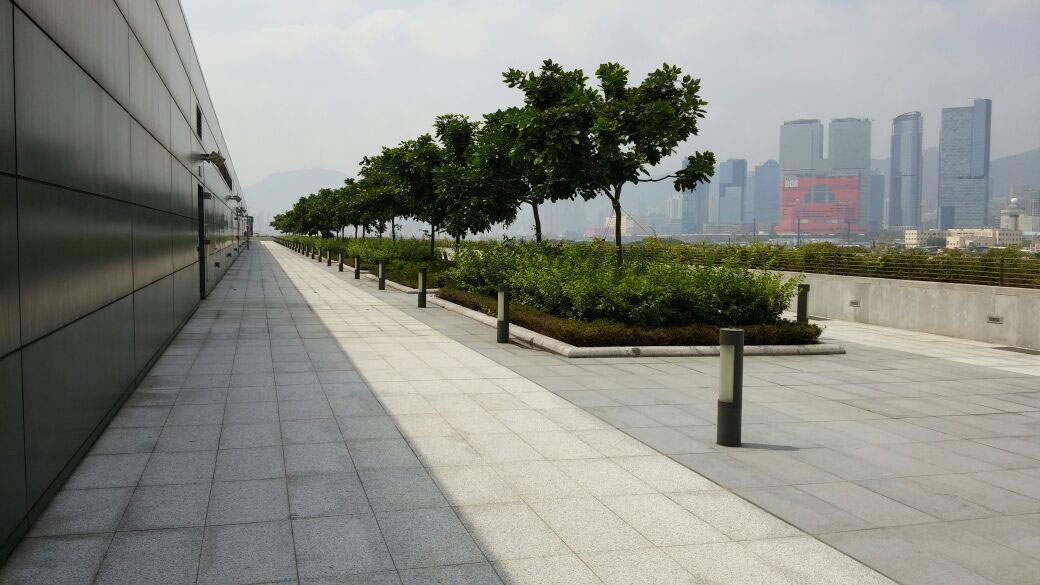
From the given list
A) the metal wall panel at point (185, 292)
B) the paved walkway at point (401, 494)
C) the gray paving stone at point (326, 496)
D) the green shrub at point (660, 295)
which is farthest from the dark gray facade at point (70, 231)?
the green shrub at point (660, 295)

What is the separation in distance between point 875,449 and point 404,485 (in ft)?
13.9

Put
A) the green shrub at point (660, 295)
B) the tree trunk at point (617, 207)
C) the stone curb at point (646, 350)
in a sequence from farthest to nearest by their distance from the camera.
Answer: the tree trunk at point (617, 207), the green shrub at point (660, 295), the stone curb at point (646, 350)

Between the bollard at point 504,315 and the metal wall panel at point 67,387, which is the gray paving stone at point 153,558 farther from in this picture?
the bollard at point 504,315

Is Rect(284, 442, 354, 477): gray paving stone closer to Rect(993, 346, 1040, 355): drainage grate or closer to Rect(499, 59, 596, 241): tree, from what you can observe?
Rect(499, 59, 596, 241): tree

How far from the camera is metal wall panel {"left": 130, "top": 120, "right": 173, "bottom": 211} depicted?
32.5 ft

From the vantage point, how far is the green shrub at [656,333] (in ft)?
41.9

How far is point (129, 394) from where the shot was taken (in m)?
9.04

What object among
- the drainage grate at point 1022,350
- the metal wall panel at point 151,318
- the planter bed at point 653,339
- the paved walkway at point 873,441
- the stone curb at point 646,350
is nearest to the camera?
the paved walkway at point 873,441

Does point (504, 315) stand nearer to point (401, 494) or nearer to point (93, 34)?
point (93, 34)

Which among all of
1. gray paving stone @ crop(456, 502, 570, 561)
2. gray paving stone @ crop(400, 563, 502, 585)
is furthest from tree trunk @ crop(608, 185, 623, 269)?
gray paving stone @ crop(400, 563, 502, 585)

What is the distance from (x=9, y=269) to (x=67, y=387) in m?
1.64

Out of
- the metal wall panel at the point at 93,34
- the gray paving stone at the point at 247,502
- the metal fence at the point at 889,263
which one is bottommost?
the gray paving stone at the point at 247,502

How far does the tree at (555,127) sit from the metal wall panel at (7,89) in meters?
11.8

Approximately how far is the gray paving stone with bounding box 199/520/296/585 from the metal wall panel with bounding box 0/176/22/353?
1611mm
